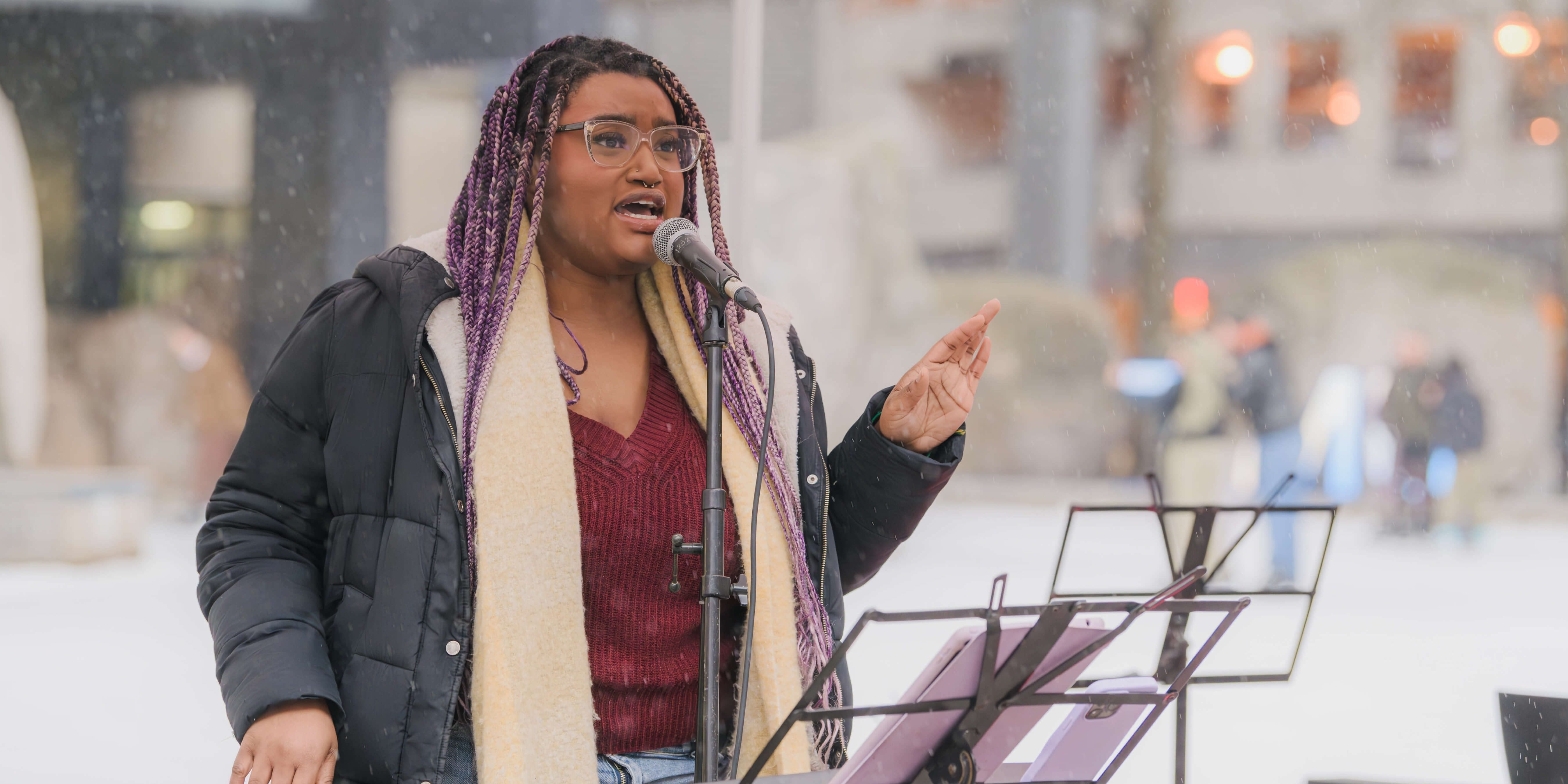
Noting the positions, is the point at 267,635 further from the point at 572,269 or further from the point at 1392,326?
the point at 1392,326

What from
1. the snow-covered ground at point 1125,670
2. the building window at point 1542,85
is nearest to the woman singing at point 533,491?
the snow-covered ground at point 1125,670

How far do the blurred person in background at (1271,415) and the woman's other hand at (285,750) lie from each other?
6341 mm

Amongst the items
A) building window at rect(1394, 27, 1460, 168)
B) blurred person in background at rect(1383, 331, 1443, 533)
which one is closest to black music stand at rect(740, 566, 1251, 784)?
blurred person in background at rect(1383, 331, 1443, 533)

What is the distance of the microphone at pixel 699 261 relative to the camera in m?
1.45

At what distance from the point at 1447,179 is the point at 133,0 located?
11.3 metres

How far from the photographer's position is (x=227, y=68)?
5016 mm

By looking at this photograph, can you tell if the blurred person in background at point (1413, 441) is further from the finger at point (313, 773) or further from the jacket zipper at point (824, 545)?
the finger at point (313, 773)

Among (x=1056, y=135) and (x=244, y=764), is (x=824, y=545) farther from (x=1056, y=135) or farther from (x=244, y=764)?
(x=1056, y=135)

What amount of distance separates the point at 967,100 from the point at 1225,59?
2837 mm

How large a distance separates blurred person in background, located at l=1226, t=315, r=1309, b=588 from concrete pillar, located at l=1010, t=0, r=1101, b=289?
3.34 meters

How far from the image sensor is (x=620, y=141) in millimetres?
1688

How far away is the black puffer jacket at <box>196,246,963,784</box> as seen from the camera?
1.51 m

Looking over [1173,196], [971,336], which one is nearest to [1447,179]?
[1173,196]

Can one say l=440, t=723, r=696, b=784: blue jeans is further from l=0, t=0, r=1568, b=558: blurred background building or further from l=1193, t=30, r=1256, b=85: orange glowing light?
l=1193, t=30, r=1256, b=85: orange glowing light
